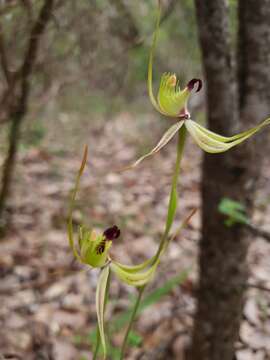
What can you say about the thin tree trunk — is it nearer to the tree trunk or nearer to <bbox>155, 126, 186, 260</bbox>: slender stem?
the tree trunk

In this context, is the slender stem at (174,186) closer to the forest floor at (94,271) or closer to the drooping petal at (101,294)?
the drooping petal at (101,294)

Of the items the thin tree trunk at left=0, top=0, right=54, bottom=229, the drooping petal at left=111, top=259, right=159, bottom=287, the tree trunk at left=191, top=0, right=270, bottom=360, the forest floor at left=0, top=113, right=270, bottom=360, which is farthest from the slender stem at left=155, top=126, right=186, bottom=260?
the thin tree trunk at left=0, top=0, right=54, bottom=229

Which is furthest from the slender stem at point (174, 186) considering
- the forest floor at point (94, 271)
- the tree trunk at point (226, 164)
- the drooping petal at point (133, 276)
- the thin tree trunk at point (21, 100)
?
the thin tree trunk at point (21, 100)

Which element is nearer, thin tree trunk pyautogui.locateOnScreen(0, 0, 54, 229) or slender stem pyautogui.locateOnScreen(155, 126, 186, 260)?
slender stem pyautogui.locateOnScreen(155, 126, 186, 260)

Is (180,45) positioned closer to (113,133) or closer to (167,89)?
(113,133)

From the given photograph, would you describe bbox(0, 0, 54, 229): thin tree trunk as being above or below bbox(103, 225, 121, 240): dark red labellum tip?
above
